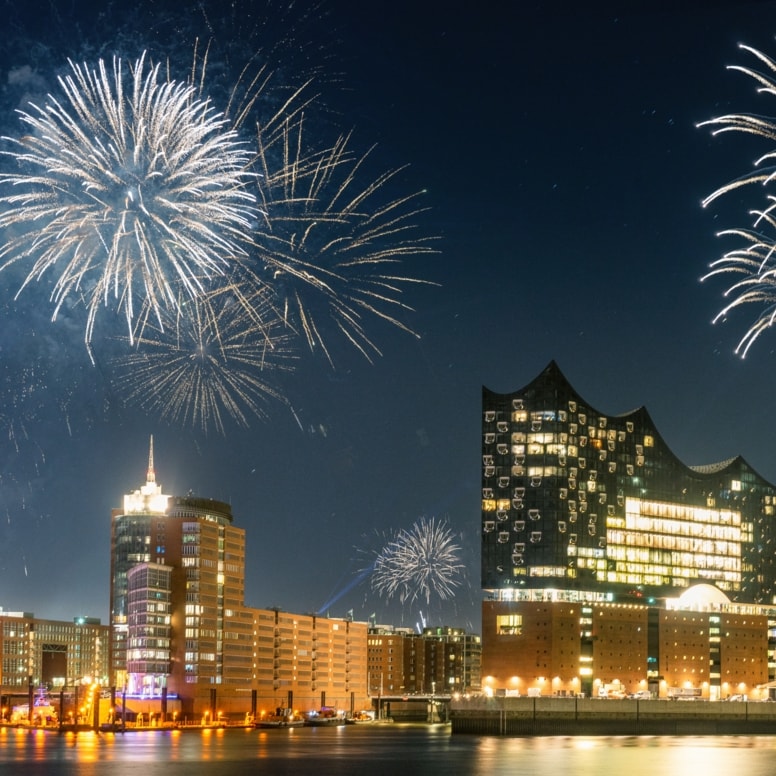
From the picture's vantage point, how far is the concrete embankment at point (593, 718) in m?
176

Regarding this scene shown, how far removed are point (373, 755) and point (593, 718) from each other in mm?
59075

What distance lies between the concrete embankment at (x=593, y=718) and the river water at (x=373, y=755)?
19.2 feet

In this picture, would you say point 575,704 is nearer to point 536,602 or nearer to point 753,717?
point 536,602

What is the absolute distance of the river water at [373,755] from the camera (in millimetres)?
103750

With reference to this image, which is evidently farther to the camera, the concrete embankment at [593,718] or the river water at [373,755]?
the concrete embankment at [593,718]

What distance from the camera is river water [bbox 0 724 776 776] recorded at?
104m

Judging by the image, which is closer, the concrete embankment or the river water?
the river water

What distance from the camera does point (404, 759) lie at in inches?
4744

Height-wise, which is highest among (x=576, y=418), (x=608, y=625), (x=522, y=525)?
(x=576, y=418)

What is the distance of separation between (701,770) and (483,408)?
96.5m

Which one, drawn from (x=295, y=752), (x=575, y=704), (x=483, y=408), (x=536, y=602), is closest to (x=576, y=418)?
(x=483, y=408)

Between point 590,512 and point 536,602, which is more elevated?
point 590,512

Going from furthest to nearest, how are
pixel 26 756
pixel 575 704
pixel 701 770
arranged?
pixel 575 704 < pixel 26 756 < pixel 701 770

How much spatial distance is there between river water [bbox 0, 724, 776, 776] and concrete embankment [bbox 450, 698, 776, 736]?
5.85 meters
